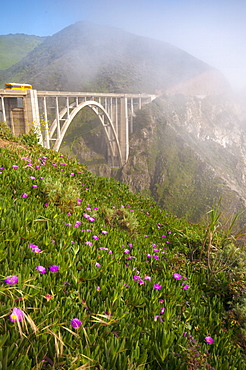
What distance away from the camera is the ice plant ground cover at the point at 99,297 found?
1628mm

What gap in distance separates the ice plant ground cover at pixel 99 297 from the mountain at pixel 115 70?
104063 mm

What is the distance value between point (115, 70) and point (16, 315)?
144m

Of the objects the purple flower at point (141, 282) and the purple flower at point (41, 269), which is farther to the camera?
the purple flower at point (141, 282)

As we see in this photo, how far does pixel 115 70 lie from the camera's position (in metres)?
133

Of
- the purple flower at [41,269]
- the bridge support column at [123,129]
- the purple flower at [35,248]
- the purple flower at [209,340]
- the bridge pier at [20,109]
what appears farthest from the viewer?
the bridge support column at [123,129]

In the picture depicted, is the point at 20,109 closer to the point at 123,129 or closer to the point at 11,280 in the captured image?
the point at 11,280

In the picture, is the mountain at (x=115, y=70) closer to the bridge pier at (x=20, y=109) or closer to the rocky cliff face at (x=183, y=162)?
the rocky cliff face at (x=183, y=162)

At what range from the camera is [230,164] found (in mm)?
86625

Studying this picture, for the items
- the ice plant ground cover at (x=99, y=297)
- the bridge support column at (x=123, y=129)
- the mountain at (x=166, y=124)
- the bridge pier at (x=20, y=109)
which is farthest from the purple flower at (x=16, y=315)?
the bridge support column at (x=123, y=129)

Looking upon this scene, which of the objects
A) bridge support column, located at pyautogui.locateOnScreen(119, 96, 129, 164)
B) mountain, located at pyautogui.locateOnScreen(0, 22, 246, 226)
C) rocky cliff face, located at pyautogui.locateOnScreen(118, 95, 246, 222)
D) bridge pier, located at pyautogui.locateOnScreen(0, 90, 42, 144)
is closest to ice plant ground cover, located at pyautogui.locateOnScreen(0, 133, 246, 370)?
mountain, located at pyautogui.locateOnScreen(0, 22, 246, 226)

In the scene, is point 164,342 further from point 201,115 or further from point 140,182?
point 201,115

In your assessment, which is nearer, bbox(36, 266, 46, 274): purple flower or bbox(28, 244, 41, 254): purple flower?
bbox(36, 266, 46, 274): purple flower

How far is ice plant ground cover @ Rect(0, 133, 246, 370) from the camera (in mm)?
1628

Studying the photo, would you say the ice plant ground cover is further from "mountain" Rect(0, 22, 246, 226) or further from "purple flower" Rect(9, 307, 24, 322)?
"mountain" Rect(0, 22, 246, 226)
